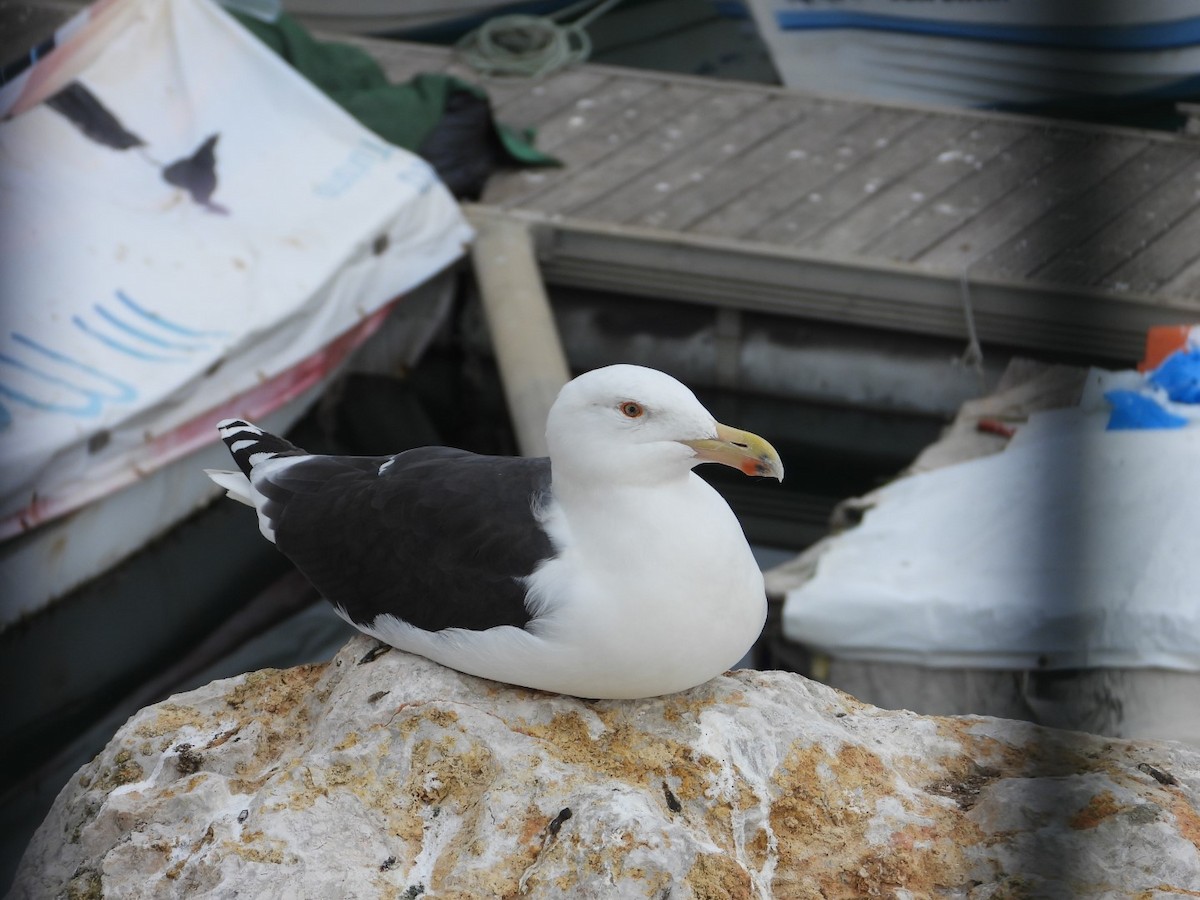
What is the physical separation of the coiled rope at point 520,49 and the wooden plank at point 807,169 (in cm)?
148

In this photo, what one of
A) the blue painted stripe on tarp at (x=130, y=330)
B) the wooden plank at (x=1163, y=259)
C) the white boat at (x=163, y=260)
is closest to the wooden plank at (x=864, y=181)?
the wooden plank at (x=1163, y=259)

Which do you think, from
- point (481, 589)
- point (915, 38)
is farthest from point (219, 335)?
point (915, 38)

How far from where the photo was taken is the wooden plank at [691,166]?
6084mm

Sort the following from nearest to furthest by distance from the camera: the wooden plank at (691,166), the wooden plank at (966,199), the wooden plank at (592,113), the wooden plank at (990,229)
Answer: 1. the wooden plank at (990,229)
2. the wooden plank at (966,199)
3. the wooden plank at (691,166)
4. the wooden plank at (592,113)

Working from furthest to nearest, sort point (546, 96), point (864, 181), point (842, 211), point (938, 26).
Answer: point (938, 26) < point (546, 96) < point (864, 181) < point (842, 211)

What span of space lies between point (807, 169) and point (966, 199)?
→ 683mm

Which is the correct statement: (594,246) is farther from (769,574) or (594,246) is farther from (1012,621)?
(1012,621)

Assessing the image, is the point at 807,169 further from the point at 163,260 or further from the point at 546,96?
the point at 163,260

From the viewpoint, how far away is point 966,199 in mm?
6039

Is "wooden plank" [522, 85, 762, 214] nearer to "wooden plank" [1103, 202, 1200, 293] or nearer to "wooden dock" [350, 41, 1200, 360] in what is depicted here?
"wooden dock" [350, 41, 1200, 360]

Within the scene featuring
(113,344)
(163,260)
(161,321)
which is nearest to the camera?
(113,344)

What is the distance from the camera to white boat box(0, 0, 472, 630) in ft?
15.7

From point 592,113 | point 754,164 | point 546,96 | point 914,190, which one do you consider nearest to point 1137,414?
point 914,190

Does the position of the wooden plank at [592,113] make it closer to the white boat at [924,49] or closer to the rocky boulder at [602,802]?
the white boat at [924,49]
